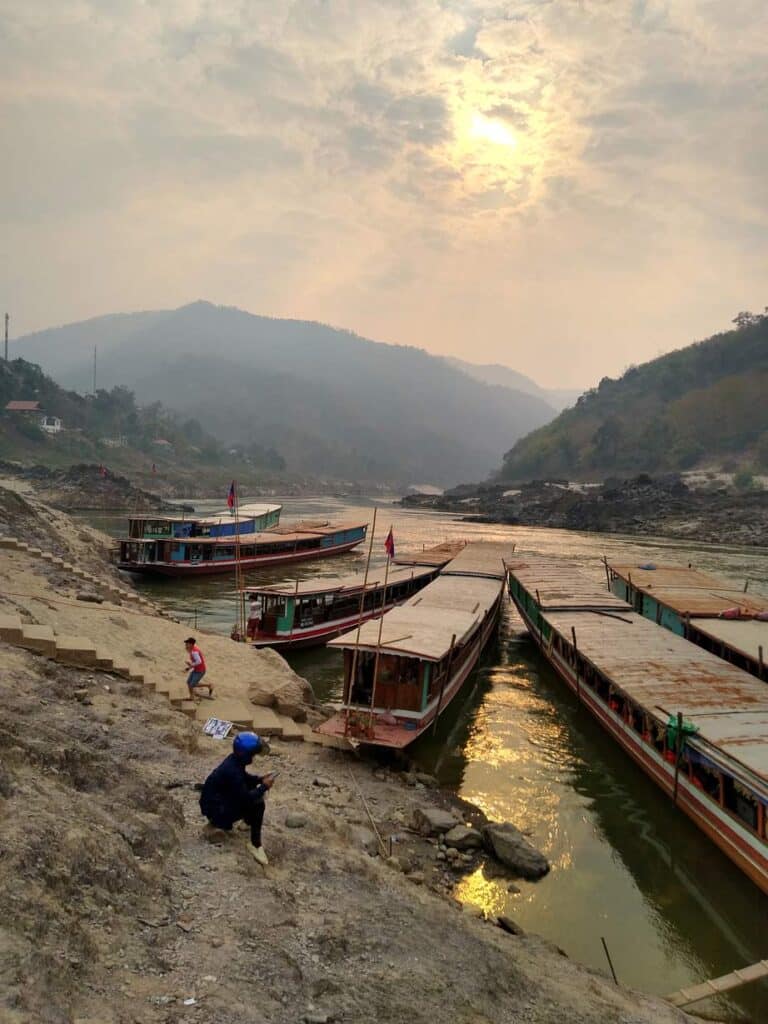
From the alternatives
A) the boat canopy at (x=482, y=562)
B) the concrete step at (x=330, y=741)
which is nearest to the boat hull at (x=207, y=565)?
the boat canopy at (x=482, y=562)

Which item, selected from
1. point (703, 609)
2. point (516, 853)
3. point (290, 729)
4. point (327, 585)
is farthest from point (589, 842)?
point (327, 585)

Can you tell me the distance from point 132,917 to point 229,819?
2050 mm

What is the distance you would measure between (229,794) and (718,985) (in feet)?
23.6

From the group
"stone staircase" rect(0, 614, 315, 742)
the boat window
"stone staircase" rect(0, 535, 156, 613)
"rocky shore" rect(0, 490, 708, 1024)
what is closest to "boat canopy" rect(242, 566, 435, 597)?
"stone staircase" rect(0, 535, 156, 613)

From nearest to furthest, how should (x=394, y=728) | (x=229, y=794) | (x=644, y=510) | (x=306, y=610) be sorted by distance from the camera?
(x=229, y=794)
(x=394, y=728)
(x=306, y=610)
(x=644, y=510)

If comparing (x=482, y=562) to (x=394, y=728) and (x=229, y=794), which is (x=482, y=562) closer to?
(x=394, y=728)

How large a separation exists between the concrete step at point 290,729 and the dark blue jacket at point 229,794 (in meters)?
6.24

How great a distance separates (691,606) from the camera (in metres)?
24.0

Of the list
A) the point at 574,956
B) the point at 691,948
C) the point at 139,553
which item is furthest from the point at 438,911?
the point at 139,553

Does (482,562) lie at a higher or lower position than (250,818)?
higher

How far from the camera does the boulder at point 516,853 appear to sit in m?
11.2

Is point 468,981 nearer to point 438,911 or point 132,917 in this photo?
point 438,911

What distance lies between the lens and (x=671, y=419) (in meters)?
148

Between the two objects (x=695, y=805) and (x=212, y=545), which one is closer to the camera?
(x=695, y=805)
